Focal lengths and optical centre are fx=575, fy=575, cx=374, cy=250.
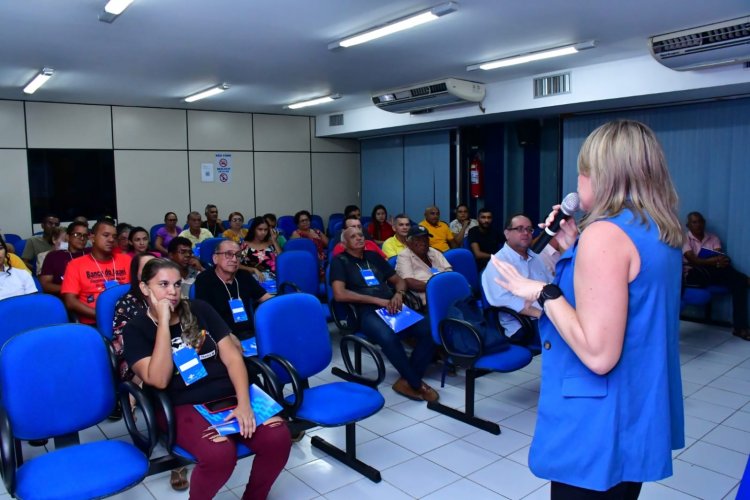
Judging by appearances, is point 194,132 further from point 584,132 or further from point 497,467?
point 497,467

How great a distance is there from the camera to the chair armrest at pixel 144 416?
2385 millimetres

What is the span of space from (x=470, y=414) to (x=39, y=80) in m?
6.06

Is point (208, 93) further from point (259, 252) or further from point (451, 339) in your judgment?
point (451, 339)

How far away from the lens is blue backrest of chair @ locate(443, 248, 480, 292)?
546cm

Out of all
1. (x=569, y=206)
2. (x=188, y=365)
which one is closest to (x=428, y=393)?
(x=188, y=365)

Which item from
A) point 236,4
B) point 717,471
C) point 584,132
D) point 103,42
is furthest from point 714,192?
point 103,42

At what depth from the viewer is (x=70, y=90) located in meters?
7.54

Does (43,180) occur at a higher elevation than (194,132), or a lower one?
lower

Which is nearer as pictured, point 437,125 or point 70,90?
point 70,90

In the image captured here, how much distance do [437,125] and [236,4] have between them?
5.29m

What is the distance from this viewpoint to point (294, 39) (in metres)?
5.08

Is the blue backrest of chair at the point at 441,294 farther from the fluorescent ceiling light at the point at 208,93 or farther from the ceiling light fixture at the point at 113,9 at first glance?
the fluorescent ceiling light at the point at 208,93

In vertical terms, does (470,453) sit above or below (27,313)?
below

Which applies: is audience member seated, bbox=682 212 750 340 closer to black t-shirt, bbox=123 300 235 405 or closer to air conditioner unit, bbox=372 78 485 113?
air conditioner unit, bbox=372 78 485 113
